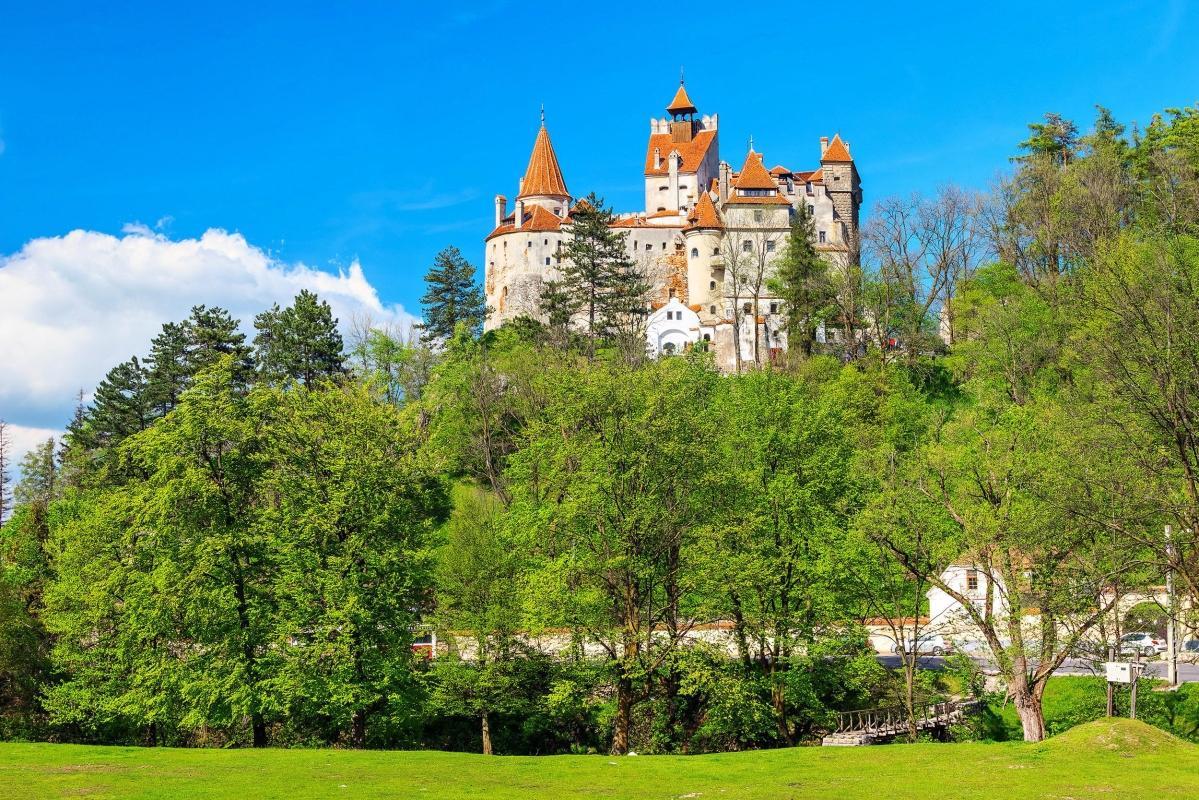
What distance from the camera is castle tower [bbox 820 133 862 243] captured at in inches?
4360

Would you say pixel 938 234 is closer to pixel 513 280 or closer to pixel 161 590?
pixel 513 280

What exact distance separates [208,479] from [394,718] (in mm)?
8900

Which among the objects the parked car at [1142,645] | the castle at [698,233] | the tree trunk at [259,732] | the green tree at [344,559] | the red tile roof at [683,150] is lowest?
the tree trunk at [259,732]

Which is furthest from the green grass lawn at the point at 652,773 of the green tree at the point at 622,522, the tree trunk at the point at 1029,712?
the green tree at the point at 622,522

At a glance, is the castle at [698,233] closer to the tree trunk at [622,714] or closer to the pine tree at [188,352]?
the pine tree at [188,352]

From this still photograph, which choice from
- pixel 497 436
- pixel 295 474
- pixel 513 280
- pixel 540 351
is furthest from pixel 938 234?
pixel 295 474

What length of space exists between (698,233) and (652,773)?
3496 inches

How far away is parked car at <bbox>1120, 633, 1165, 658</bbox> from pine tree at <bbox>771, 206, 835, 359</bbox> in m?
35.7

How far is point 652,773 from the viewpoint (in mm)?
25719

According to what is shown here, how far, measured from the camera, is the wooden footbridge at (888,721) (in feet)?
118

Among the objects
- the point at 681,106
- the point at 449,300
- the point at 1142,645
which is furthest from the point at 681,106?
the point at 1142,645

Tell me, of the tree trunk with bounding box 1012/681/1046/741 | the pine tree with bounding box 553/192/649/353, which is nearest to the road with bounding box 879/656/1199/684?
the tree trunk with bounding box 1012/681/1046/741

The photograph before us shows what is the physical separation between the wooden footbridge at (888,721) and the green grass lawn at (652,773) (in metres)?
7.37

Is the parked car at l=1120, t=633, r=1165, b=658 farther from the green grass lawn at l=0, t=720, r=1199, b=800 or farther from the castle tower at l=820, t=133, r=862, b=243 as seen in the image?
the castle tower at l=820, t=133, r=862, b=243
